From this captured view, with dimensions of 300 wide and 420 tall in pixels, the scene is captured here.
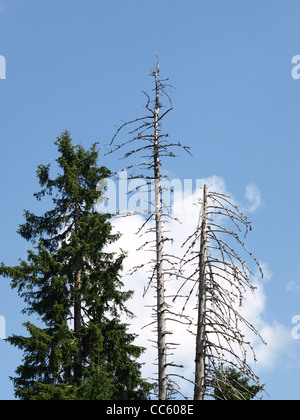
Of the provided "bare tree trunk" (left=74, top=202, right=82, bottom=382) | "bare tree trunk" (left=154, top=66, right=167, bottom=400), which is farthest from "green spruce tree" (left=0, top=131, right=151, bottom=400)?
"bare tree trunk" (left=154, top=66, right=167, bottom=400)

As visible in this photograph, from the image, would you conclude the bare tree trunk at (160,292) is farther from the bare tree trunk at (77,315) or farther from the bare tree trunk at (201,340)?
the bare tree trunk at (77,315)

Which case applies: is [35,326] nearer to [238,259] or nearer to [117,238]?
[117,238]

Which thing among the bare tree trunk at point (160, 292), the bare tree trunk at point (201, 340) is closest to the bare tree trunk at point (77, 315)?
the bare tree trunk at point (160, 292)

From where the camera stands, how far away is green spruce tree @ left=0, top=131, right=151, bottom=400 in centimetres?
1880

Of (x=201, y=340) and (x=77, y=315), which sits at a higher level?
(x=77, y=315)

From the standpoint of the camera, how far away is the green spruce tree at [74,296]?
18.8 metres

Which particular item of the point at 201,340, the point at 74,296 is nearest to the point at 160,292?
the point at 201,340

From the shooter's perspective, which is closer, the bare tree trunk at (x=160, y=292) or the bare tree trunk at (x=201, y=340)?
the bare tree trunk at (x=201, y=340)

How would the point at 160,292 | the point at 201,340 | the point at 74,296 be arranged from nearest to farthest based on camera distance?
the point at 201,340, the point at 160,292, the point at 74,296

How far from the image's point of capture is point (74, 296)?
67.7 ft

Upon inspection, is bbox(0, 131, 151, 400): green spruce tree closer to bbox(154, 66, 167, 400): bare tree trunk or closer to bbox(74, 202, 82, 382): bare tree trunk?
bbox(74, 202, 82, 382): bare tree trunk

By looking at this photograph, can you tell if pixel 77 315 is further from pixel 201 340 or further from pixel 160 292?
pixel 201 340
